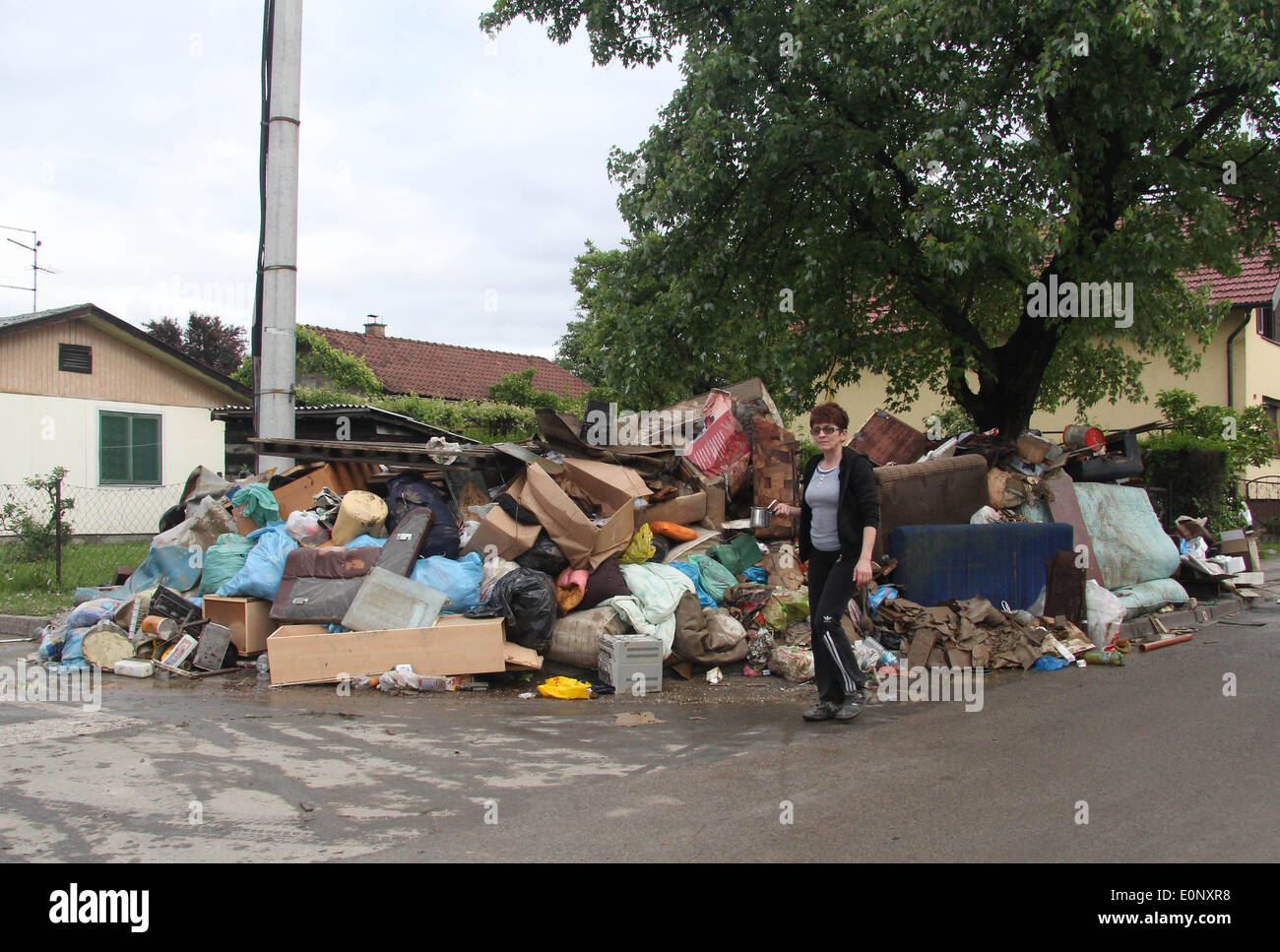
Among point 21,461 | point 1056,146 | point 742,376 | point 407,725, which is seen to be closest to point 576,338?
point 21,461

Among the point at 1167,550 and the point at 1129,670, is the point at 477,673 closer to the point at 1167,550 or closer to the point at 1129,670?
the point at 1129,670

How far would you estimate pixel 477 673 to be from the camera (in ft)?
23.6

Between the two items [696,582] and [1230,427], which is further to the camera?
[1230,427]

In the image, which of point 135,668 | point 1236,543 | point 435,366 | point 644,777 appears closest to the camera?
point 644,777

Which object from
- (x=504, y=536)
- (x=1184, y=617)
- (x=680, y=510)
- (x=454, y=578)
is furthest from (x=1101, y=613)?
(x=454, y=578)

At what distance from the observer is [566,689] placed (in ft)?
22.4

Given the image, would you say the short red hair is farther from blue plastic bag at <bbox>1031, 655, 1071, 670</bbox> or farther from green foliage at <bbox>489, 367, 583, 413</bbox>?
green foliage at <bbox>489, 367, 583, 413</bbox>

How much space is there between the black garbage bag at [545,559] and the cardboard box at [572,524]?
0.05 metres

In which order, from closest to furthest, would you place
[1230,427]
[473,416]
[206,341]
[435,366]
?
1. [1230,427]
2. [473,416]
3. [435,366]
4. [206,341]

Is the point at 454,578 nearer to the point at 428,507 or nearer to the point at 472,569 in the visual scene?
the point at 472,569

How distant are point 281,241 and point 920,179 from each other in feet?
23.4

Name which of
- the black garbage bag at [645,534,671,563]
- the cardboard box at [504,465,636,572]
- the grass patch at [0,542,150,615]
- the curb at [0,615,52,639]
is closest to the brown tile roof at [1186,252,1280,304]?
the black garbage bag at [645,534,671,563]

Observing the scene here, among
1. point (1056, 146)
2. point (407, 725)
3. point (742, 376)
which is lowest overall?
point (407, 725)
